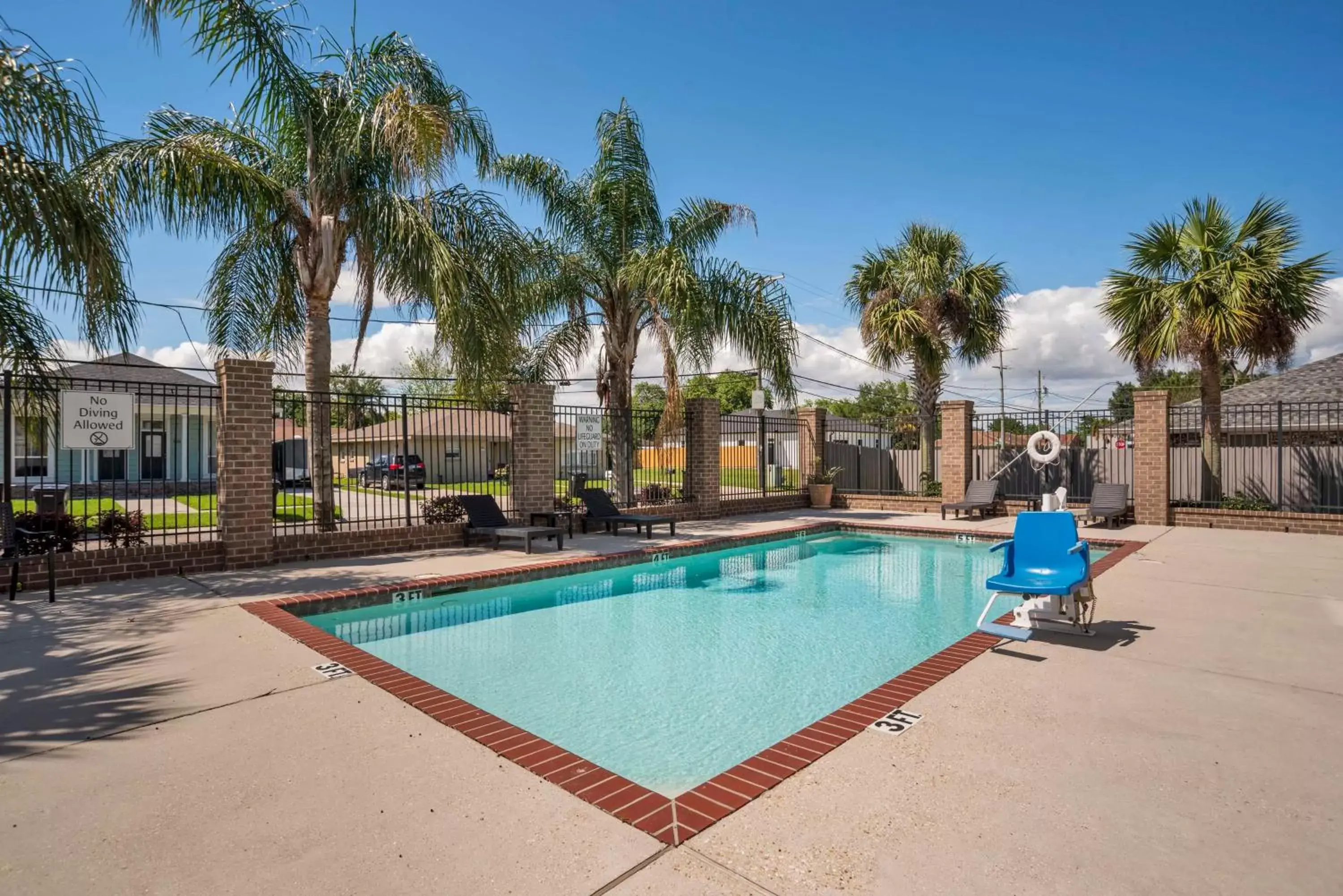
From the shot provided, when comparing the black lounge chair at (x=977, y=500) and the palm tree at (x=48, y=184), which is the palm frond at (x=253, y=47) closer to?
the palm tree at (x=48, y=184)

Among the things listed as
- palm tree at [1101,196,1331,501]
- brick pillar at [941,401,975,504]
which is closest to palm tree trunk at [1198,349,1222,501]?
palm tree at [1101,196,1331,501]

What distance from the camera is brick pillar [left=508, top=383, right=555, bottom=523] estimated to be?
12281mm

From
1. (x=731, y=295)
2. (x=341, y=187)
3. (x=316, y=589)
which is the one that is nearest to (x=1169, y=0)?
(x=731, y=295)

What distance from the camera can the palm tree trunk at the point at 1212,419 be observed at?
1416 cm

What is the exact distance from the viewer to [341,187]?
10.2 m

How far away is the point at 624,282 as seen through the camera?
13.6 m

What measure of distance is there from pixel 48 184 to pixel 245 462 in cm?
392

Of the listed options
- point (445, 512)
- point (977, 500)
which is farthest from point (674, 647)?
point (977, 500)

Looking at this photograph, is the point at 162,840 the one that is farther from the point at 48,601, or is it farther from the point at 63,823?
the point at 48,601

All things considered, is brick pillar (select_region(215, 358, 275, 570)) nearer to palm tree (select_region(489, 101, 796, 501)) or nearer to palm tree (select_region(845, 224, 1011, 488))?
palm tree (select_region(489, 101, 796, 501))

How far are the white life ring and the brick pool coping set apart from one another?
Result: 3.02 metres

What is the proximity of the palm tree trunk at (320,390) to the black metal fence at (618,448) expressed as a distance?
376 centimetres

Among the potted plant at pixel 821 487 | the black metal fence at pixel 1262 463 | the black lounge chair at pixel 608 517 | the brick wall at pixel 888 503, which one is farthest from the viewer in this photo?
the potted plant at pixel 821 487

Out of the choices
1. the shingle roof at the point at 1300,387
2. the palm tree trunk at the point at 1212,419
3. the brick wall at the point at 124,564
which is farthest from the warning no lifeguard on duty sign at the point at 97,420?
the shingle roof at the point at 1300,387
